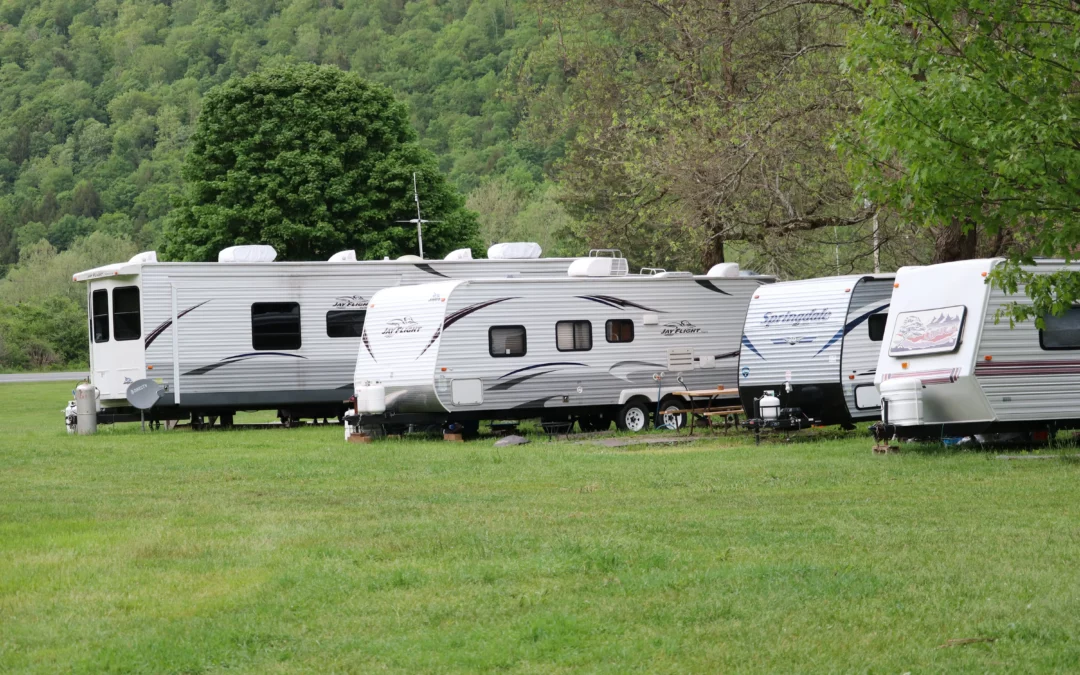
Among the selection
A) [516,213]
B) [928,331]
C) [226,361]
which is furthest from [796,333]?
[516,213]

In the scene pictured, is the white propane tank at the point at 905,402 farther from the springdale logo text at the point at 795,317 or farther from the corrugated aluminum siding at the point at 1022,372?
the springdale logo text at the point at 795,317

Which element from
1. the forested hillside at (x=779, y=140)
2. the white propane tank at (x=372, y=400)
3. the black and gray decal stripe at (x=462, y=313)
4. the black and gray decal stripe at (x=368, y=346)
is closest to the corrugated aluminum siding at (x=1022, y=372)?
the forested hillside at (x=779, y=140)

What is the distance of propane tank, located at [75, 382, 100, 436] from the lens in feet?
80.7

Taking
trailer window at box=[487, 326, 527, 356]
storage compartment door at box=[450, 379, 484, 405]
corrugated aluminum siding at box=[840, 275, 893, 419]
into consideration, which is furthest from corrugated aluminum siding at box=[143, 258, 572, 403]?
corrugated aluminum siding at box=[840, 275, 893, 419]

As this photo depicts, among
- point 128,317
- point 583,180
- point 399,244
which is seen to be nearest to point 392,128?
point 399,244

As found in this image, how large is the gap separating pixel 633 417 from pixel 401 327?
4038mm

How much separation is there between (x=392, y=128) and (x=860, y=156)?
108 feet

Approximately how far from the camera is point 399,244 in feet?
140

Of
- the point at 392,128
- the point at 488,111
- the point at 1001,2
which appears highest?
the point at 488,111

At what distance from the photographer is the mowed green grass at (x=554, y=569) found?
7211 millimetres

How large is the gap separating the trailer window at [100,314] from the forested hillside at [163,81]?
175ft

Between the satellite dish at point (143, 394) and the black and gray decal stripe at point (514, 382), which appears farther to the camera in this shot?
the satellite dish at point (143, 394)

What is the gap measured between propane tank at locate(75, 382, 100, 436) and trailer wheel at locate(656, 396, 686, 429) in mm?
A: 9616

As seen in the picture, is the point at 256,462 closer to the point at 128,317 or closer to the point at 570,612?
the point at 128,317
